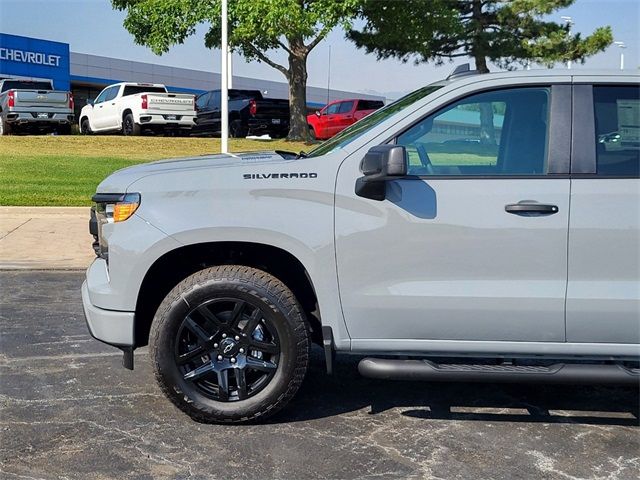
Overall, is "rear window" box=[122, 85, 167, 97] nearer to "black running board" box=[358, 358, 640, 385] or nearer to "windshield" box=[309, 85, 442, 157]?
"windshield" box=[309, 85, 442, 157]

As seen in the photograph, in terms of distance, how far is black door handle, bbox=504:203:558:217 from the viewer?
413cm

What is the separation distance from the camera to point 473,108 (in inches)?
173

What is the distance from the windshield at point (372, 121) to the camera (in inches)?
176

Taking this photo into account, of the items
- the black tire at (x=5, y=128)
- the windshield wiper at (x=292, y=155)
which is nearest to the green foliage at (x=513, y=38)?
the black tire at (x=5, y=128)

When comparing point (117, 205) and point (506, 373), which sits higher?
point (117, 205)

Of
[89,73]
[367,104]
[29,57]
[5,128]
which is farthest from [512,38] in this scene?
[89,73]

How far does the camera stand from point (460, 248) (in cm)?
416

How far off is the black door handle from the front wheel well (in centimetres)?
114

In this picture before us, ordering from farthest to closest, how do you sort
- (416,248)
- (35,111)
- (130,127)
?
(130,127) → (35,111) → (416,248)

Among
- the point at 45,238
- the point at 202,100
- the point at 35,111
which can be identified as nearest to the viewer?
the point at 45,238

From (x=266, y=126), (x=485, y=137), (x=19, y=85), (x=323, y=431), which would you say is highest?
(x=19, y=85)

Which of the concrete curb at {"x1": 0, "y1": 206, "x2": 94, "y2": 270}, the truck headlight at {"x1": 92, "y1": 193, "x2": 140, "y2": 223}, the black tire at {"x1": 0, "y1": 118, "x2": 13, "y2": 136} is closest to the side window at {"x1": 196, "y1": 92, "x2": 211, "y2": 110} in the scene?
the black tire at {"x1": 0, "y1": 118, "x2": 13, "y2": 136}

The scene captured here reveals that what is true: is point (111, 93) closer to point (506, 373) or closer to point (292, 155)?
point (292, 155)

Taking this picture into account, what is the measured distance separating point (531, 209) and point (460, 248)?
1.34 ft
